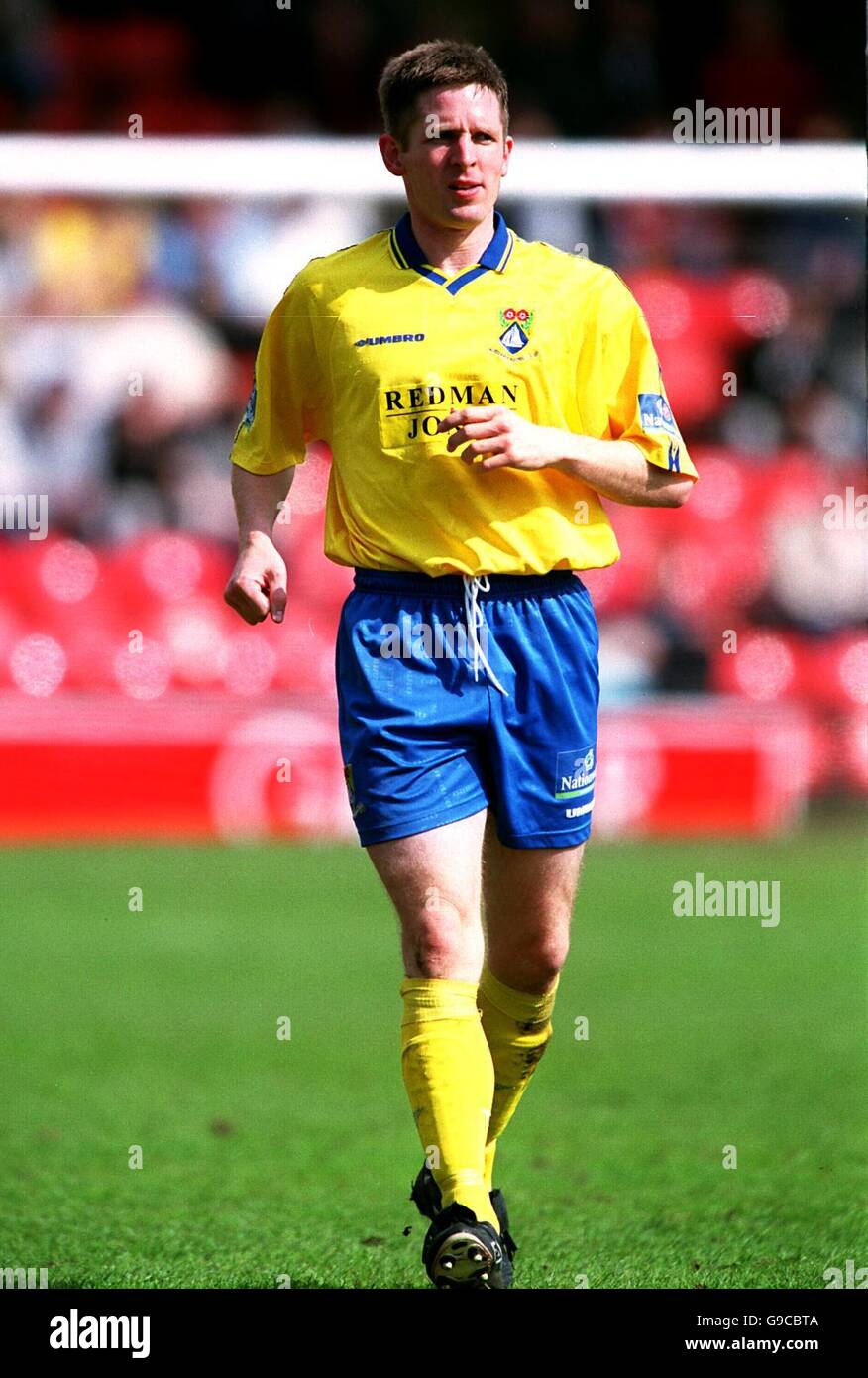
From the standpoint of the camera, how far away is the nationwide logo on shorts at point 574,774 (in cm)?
384

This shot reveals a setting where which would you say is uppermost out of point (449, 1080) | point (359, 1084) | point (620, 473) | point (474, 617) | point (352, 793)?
point (620, 473)

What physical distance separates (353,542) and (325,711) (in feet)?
23.9

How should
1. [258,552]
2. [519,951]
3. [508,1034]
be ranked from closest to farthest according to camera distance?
1. [258,552]
2. [519,951]
3. [508,1034]

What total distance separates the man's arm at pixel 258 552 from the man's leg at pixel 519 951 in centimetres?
60

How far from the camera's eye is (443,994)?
3.62 metres

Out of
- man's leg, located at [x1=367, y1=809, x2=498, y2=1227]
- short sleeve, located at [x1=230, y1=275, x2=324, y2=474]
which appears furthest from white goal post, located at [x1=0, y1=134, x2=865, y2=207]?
man's leg, located at [x1=367, y1=809, x2=498, y2=1227]

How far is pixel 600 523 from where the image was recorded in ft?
12.7

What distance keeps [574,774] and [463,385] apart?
2.51 ft

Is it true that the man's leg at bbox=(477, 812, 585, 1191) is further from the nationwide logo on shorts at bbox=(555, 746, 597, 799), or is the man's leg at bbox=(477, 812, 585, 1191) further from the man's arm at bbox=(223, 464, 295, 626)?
the man's arm at bbox=(223, 464, 295, 626)

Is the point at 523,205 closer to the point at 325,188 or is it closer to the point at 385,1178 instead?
the point at 325,188

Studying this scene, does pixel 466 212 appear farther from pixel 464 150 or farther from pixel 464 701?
pixel 464 701

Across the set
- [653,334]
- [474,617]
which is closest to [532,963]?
[474,617]

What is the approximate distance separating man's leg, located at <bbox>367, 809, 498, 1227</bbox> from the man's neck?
102 cm

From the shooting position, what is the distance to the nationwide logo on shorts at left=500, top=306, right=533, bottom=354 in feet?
12.1
